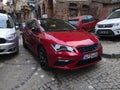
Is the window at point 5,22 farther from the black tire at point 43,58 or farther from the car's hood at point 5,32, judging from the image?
the black tire at point 43,58

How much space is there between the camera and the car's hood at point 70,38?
586 cm

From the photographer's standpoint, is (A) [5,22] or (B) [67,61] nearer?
(B) [67,61]

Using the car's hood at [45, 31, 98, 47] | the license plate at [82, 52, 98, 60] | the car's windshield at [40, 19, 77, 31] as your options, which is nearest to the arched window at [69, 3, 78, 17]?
the car's windshield at [40, 19, 77, 31]

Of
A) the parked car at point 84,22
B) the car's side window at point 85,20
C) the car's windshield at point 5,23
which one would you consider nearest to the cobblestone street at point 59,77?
the car's windshield at point 5,23

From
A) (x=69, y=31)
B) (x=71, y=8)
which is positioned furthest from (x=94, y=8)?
(x=69, y=31)

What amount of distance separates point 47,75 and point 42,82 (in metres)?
0.52

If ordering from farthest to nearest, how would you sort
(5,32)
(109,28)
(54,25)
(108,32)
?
(108,32)
(109,28)
(5,32)
(54,25)

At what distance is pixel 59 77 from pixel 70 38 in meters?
1.11

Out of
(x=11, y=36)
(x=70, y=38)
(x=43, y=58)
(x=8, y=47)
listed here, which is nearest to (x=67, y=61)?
(x=70, y=38)

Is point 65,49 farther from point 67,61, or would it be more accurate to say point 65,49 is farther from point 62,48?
point 67,61

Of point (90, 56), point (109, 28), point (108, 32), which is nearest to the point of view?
point (90, 56)

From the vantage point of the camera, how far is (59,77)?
19.6 feet

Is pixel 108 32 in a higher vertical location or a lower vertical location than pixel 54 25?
lower

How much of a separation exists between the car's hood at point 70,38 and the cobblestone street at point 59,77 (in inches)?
34.2
